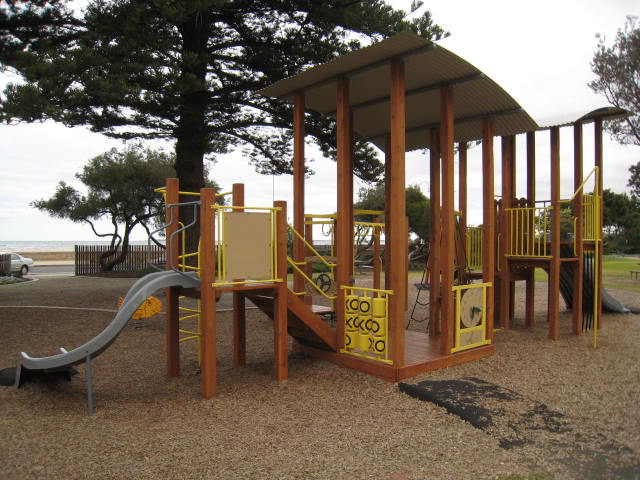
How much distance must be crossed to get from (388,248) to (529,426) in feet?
11.2

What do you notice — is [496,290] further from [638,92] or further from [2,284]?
[638,92]

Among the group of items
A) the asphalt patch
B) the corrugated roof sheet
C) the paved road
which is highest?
the corrugated roof sheet

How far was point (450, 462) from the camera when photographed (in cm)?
407

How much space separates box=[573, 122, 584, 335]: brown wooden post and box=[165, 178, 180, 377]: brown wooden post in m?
6.94

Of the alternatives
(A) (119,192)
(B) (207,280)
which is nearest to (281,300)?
(B) (207,280)

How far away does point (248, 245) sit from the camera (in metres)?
6.09

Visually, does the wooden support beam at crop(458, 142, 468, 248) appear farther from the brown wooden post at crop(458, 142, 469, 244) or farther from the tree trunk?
the tree trunk

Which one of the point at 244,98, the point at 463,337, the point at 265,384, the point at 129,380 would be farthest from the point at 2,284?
the point at 463,337

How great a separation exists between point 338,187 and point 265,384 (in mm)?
2756

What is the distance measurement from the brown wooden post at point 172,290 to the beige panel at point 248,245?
2.60ft

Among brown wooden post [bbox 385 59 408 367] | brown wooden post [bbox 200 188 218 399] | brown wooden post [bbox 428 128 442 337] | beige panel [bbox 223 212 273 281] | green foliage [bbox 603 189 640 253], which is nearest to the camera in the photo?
brown wooden post [bbox 200 188 218 399]

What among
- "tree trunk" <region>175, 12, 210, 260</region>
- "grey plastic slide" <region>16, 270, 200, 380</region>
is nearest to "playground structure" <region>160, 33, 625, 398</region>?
"grey plastic slide" <region>16, 270, 200, 380</region>

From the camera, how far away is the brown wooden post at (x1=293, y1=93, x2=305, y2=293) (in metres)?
7.75

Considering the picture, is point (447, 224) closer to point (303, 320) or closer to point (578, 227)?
point (303, 320)
